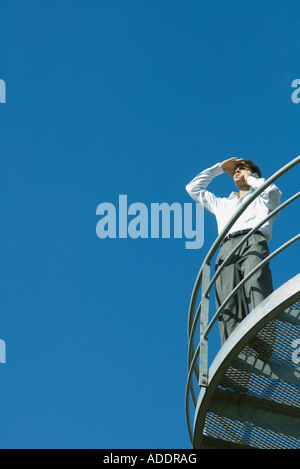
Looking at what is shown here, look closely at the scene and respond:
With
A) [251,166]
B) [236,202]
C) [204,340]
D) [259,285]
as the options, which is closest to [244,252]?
[259,285]

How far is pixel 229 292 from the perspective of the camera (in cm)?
1209

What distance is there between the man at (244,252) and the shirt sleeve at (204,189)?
4.0 inches

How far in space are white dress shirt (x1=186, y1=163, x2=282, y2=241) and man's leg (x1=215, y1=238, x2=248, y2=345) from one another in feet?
1.05

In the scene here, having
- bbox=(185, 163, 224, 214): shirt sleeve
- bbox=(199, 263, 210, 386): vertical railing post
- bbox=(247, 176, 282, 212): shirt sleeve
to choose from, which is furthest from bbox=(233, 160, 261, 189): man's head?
bbox=(199, 263, 210, 386): vertical railing post

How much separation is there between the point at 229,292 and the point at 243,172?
6.13ft

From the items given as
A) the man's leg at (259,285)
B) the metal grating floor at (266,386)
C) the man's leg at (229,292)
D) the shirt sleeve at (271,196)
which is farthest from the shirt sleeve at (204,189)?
the metal grating floor at (266,386)

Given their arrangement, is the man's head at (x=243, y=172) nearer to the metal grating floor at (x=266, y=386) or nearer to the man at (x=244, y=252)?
the man at (x=244, y=252)

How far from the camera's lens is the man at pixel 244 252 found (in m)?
11.8

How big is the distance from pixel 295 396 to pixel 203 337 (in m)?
1.22

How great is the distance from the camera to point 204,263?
11758mm

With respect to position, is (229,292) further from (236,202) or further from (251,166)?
(251,166)
